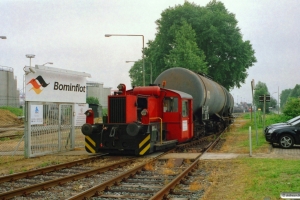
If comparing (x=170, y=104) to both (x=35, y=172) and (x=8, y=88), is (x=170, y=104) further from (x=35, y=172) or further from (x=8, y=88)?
(x=8, y=88)

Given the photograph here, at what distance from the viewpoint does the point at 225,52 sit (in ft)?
153

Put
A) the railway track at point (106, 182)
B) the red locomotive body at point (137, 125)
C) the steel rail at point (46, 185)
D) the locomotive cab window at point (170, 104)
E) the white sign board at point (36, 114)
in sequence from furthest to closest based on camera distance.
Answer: the locomotive cab window at point (170, 104)
the white sign board at point (36, 114)
the red locomotive body at point (137, 125)
the railway track at point (106, 182)
the steel rail at point (46, 185)

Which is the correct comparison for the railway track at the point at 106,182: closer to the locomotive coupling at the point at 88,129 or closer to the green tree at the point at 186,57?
the locomotive coupling at the point at 88,129

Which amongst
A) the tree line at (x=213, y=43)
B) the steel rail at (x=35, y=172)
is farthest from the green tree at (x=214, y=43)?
the steel rail at (x=35, y=172)

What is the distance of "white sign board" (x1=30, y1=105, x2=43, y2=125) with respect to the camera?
14705mm

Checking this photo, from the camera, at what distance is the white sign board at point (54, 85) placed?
15000 millimetres

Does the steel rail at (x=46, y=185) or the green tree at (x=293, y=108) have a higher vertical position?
the green tree at (x=293, y=108)

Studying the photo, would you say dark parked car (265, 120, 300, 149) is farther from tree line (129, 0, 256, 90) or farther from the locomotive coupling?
tree line (129, 0, 256, 90)

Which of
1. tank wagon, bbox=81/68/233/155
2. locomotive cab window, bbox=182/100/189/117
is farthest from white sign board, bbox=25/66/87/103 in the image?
locomotive cab window, bbox=182/100/189/117

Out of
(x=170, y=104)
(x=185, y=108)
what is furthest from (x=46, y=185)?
(x=185, y=108)

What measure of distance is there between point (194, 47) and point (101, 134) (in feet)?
76.5

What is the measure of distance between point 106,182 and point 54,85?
861 centimetres

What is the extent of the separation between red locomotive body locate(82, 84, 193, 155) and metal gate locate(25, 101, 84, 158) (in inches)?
80.4

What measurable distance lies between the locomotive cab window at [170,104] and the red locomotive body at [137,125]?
4cm
